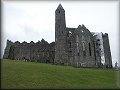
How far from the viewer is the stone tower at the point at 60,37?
76625 mm

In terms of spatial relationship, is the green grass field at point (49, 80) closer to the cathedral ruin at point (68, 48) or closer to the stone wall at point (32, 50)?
the cathedral ruin at point (68, 48)

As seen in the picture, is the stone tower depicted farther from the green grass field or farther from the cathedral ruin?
the green grass field

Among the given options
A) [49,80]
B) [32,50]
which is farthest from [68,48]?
[49,80]

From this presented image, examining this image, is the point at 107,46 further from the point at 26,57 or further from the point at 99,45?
the point at 26,57

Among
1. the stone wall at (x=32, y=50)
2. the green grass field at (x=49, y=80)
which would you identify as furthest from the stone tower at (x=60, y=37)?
the green grass field at (x=49, y=80)

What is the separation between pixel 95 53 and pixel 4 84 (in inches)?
2339

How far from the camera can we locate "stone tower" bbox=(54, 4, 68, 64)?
76625mm

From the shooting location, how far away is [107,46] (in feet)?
284

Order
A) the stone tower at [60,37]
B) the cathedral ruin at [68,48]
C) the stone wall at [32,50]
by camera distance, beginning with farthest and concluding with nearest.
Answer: the stone wall at [32,50] < the cathedral ruin at [68,48] < the stone tower at [60,37]

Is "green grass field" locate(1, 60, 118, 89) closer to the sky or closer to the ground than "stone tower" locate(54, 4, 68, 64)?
closer to the ground

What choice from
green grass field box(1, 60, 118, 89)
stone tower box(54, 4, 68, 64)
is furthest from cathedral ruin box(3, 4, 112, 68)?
green grass field box(1, 60, 118, 89)

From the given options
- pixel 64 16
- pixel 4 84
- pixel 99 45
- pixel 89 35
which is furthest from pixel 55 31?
pixel 4 84

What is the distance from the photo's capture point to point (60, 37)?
79562 mm

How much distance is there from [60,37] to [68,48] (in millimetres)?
4338
